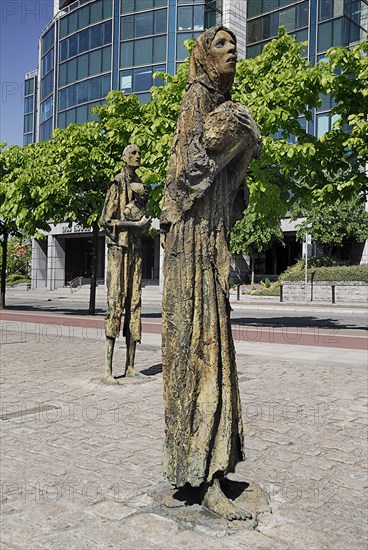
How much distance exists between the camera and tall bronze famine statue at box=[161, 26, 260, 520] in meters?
3.21

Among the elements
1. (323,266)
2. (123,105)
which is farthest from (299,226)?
(123,105)

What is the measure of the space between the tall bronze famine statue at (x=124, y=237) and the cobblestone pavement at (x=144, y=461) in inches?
43.9

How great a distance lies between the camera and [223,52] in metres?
3.27

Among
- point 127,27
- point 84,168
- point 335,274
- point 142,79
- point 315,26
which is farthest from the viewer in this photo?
point 127,27

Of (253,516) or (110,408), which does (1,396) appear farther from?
(253,516)

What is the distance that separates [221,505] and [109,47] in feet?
164

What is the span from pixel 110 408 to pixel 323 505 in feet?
10.9

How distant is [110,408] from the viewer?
260 inches

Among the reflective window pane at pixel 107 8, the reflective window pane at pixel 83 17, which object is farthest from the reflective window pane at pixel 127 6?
the reflective window pane at pixel 83 17

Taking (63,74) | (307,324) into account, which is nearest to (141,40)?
(63,74)

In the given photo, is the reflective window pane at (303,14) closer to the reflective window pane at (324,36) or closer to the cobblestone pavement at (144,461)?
the reflective window pane at (324,36)

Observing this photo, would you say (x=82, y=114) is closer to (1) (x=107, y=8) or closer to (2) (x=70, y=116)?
(2) (x=70, y=116)

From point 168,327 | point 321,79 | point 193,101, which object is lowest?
point 168,327

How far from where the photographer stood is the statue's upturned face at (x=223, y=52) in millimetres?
3268
